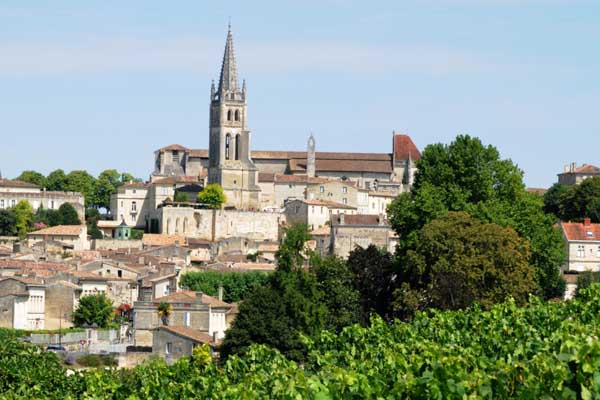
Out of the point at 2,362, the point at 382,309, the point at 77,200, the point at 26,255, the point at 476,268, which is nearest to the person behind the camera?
the point at 2,362

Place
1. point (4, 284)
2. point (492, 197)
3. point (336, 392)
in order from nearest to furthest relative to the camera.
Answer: point (336, 392) → point (492, 197) → point (4, 284)

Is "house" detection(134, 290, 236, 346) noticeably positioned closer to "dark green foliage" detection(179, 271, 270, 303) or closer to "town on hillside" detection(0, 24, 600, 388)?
"town on hillside" detection(0, 24, 600, 388)

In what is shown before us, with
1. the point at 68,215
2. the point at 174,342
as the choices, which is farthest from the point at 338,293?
the point at 68,215

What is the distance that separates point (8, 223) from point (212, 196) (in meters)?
15.8

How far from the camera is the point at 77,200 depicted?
12631cm

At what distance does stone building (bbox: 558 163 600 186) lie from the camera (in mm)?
136125

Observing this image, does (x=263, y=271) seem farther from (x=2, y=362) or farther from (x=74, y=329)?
(x=2, y=362)

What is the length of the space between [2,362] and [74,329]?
2931cm

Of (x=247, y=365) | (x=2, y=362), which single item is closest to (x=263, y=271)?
(x=2, y=362)

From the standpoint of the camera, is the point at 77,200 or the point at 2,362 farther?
the point at 77,200

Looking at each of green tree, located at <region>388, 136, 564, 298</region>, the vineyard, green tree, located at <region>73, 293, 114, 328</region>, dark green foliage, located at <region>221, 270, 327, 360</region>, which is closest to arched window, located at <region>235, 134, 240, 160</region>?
green tree, located at <region>73, 293, 114, 328</region>

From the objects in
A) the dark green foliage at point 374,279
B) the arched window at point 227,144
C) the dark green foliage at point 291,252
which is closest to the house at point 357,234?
the arched window at point 227,144

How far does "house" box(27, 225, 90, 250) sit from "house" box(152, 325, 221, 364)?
47.8 metres

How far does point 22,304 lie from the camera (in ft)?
222
